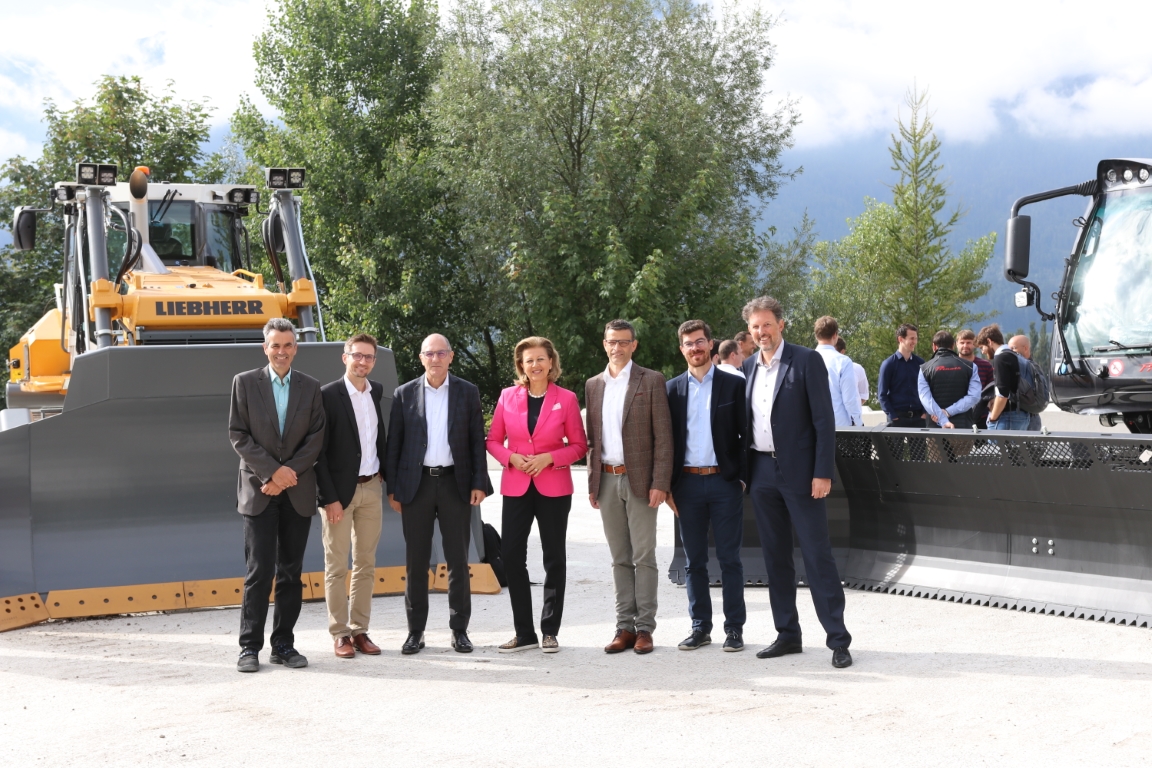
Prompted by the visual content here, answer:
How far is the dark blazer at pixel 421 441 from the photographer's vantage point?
6.75 meters

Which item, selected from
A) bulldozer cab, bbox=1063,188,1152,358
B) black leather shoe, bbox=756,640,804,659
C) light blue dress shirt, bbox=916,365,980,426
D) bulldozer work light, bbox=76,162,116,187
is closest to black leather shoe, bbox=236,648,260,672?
black leather shoe, bbox=756,640,804,659

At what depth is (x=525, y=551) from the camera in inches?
269

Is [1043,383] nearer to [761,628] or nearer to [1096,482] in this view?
[1096,482]

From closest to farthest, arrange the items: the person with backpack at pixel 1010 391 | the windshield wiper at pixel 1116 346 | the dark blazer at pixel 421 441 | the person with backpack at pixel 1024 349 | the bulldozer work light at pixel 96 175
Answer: the dark blazer at pixel 421 441 < the windshield wiper at pixel 1116 346 < the bulldozer work light at pixel 96 175 < the person with backpack at pixel 1010 391 < the person with backpack at pixel 1024 349

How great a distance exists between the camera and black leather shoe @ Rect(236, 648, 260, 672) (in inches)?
249

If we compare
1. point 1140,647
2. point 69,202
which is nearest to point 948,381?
point 1140,647

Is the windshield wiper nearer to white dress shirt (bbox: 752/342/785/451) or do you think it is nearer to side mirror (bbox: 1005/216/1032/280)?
side mirror (bbox: 1005/216/1032/280)

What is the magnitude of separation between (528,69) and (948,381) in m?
18.2

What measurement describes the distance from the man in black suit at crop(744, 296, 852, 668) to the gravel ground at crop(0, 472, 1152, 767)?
25cm

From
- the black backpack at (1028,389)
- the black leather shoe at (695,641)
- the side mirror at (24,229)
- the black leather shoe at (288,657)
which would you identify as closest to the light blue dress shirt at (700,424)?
the black leather shoe at (695,641)

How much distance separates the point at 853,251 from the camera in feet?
165

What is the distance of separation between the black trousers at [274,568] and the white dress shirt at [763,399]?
258 cm

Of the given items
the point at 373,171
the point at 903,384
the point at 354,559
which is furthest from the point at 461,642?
the point at 373,171

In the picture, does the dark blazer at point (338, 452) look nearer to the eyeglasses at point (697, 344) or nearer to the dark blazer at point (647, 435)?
the dark blazer at point (647, 435)
